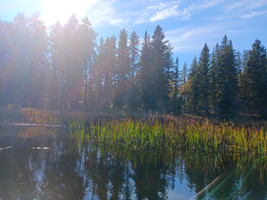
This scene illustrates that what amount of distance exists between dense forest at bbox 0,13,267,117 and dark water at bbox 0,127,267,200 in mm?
17927

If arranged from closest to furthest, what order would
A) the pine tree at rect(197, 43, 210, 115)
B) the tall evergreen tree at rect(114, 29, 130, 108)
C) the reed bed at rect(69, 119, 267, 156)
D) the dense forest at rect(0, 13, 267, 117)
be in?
the reed bed at rect(69, 119, 267, 156) < the dense forest at rect(0, 13, 267, 117) < the pine tree at rect(197, 43, 210, 115) < the tall evergreen tree at rect(114, 29, 130, 108)

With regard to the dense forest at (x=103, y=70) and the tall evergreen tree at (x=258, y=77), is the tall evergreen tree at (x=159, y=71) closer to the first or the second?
the dense forest at (x=103, y=70)

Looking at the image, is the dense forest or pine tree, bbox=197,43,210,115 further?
pine tree, bbox=197,43,210,115

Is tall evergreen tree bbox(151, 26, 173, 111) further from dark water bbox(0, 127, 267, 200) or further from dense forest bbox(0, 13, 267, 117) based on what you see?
dark water bbox(0, 127, 267, 200)

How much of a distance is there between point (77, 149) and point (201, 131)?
4.93 metres

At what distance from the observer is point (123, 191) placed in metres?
4.54

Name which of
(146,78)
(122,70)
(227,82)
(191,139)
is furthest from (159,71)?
(191,139)

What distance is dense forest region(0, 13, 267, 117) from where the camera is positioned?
2803 cm

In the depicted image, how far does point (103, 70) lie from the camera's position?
123 ft

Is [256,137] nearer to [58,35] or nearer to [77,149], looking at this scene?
[77,149]

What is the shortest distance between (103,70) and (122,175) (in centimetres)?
3307

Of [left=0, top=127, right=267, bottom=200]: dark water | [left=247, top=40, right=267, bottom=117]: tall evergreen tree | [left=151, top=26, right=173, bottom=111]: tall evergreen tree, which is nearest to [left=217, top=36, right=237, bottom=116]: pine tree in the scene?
[left=247, top=40, right=267, bottom=117]: tall evergreen tree

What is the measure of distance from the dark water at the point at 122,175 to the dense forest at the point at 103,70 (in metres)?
17.9

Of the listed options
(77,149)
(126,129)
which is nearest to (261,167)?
(126,129)
